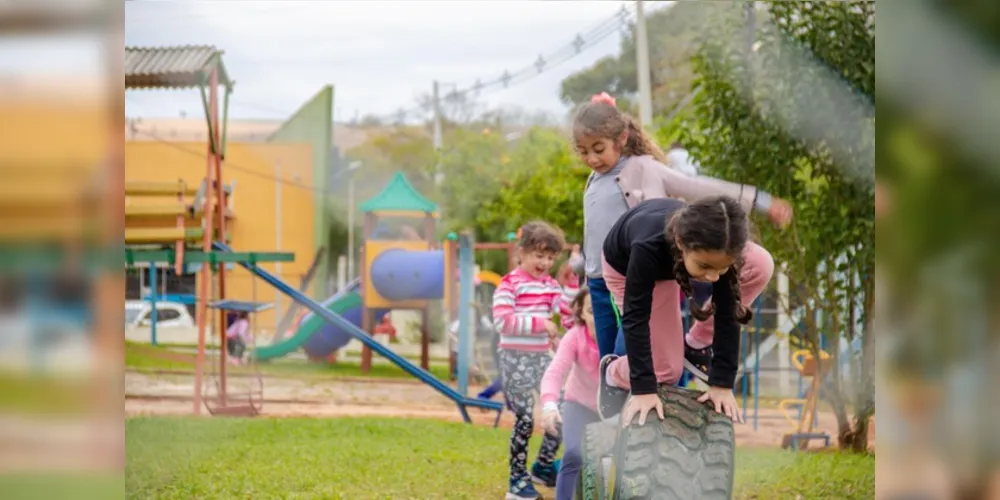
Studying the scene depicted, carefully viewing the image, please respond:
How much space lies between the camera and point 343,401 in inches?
259

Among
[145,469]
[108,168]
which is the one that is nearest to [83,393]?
[108,168]

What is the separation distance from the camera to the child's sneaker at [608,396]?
7.25 feet

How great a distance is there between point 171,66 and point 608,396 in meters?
2.50

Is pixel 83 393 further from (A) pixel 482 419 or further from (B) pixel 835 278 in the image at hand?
(A) pixel 482 419

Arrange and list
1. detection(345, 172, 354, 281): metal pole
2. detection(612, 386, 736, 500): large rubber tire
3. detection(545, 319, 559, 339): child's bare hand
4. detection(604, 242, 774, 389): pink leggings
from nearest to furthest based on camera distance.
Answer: detection(612, 386, 736, 500): large rubber tire < detection(604, 242, 774, 389): pink leggings < detection(545, 319, 559, 339): child's bare hand < detection(345, 172, 354, 281): metal pole

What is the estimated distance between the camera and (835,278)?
3.95 m

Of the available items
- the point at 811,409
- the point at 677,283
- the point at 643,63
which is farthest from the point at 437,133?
the point at 677,283

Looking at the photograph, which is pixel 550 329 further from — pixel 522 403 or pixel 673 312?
pixel 673 312

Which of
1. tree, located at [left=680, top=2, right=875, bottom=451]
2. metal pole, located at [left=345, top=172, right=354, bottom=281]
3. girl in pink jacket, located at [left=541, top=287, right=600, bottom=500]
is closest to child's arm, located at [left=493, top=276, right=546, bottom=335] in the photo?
girl in pink jacket, located at [left=541, top=287, right=600, bottom=500]

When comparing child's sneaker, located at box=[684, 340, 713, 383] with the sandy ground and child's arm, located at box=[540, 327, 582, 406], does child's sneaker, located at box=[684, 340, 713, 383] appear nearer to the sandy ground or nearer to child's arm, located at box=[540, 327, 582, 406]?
child's arm, located at box=[540, 327, 582, 406]

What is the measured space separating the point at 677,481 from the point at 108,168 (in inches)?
38.9

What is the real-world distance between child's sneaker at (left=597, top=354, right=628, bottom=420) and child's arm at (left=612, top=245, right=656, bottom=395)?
350 millimetres

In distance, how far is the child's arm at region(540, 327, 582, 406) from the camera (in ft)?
8.70

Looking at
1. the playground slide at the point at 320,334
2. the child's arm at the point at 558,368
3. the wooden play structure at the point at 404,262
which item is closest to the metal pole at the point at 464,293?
the wooden play structure at the point at 404,262
